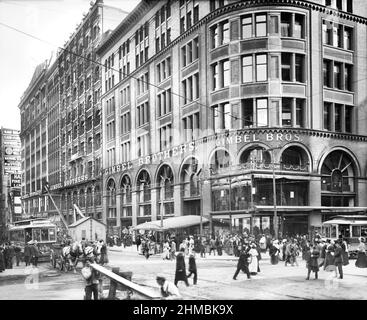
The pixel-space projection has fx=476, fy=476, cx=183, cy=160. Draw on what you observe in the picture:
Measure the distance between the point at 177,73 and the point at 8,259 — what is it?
10026mm

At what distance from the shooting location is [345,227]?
2391 centimetres

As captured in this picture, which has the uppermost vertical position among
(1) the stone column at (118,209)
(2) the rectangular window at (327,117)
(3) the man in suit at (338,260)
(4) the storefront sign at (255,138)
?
(2) the rectangular window at (327,117)

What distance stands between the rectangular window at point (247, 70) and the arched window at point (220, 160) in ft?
18.8

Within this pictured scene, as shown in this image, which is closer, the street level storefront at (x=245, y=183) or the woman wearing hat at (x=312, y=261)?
the woman wearing hat at (x=312, y=261)

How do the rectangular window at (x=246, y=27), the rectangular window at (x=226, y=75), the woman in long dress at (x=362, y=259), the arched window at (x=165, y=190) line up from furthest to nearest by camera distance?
the rectangular window at (x=246, y=27) → the rectangular window at (x=226, y=75) → the arched window at (x=165, y=190) → the woman in long dress at (x=362, y=259)

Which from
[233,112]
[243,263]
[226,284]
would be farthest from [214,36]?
[226,284]

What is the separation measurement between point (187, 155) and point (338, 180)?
847 cm

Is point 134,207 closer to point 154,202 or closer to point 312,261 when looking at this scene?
point 154,202

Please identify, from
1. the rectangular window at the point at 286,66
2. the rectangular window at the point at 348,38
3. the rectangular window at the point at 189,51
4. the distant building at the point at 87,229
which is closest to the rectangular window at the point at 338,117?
the rectangular window at the point at 286,66

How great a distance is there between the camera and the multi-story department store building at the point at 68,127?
650 inches

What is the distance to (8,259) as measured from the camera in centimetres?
1906

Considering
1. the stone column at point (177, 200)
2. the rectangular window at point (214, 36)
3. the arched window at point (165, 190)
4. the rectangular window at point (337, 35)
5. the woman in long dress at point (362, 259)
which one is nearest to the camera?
the woman in long dress at point (362, 259)

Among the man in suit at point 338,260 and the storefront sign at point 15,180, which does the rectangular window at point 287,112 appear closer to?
the man in suit at point 338,260

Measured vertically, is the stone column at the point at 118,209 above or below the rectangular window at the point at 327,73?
below
